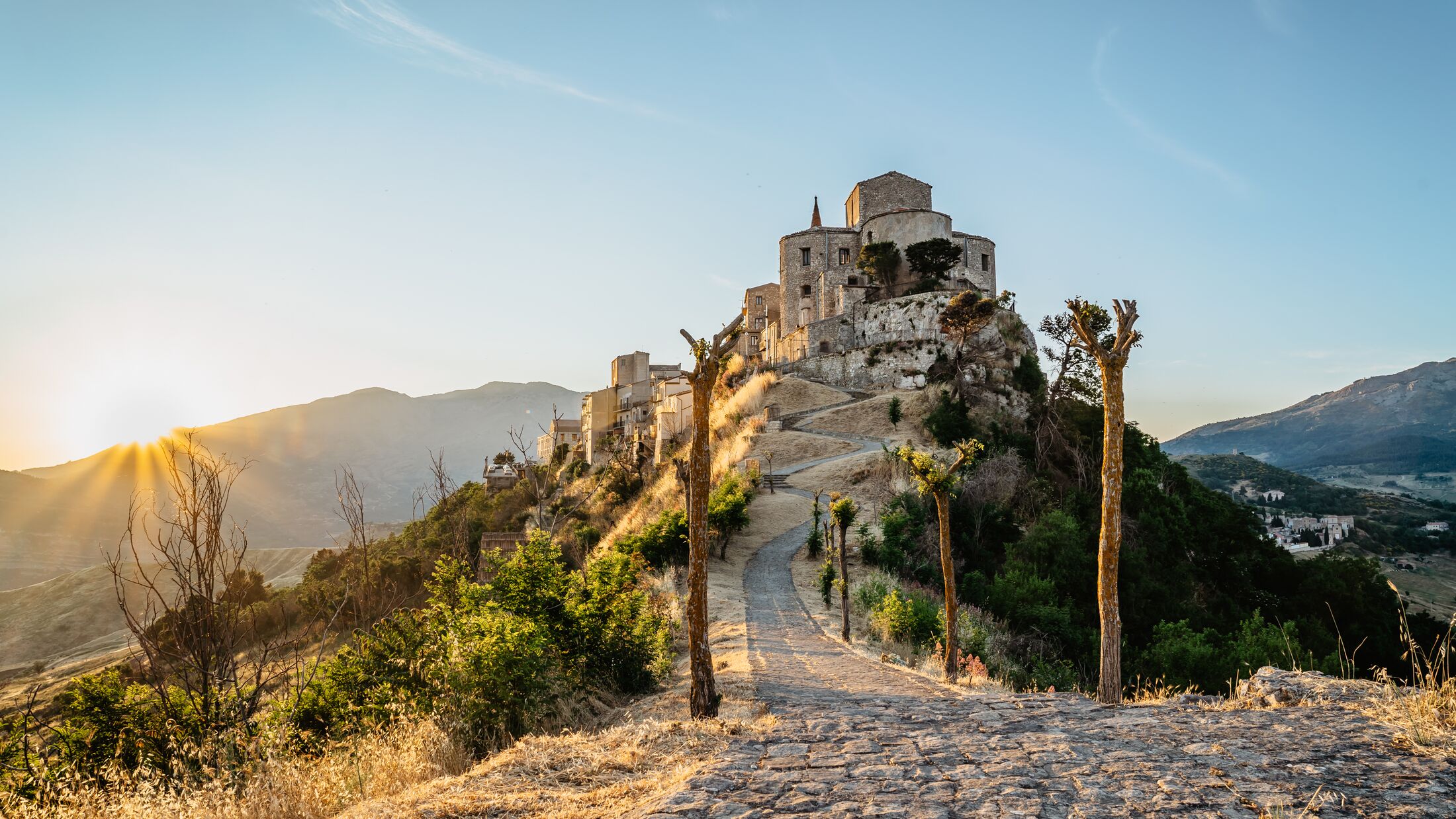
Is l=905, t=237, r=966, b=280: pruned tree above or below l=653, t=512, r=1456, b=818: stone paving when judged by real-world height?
above

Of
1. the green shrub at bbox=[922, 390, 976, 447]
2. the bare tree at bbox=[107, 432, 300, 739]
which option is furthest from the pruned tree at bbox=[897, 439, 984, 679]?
the green shrub at bbox=[922, 390, 976, 447]

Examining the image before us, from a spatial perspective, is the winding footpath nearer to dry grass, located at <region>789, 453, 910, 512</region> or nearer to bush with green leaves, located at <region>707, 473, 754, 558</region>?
bush with green leaves, located at <region>707, 473, 754, 558</region>

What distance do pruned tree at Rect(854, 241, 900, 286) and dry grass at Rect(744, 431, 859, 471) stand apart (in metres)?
18.5

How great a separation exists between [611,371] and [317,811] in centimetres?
6322

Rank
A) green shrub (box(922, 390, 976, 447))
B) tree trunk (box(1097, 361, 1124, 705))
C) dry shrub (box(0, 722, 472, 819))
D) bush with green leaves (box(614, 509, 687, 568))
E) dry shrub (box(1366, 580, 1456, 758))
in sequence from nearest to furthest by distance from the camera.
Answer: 1. dry shrub (box(1366, 580, 1456, 758))
2. dry shrub (box(0, 722, 472, 819))
3. tree trunk (box(1097, 361, 1124, 705))
4. bush with green leaves (box(614, 509, 687, 568))
5. green shrub (box(922, 390, 976, 447))

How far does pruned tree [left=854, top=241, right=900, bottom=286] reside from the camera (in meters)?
51.5

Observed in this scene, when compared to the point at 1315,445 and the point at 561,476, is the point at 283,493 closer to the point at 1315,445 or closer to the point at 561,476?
the point at 561,476

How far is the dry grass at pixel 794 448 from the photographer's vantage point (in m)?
35.2

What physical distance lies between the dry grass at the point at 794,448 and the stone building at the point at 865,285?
10847 millimetres

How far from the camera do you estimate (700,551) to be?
837 cm

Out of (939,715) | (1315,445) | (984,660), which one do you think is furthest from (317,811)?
(1315,445)

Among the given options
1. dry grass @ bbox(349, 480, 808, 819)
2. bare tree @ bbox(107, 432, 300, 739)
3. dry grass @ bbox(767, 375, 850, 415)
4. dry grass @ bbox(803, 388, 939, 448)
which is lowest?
dry grass @ bbox(349, 480, 808, 819)

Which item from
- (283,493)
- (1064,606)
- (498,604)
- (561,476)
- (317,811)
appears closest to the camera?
(317,811)

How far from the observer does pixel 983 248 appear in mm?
55938
